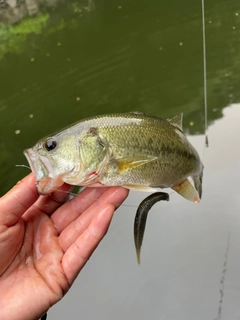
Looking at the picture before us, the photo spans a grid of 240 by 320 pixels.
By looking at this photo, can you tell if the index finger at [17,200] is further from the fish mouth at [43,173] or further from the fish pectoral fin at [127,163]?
the fish pectoral fin at [127,163]

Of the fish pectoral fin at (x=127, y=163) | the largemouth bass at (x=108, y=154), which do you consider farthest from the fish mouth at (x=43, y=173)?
the fish pectoral fin at (x=127, y=163)

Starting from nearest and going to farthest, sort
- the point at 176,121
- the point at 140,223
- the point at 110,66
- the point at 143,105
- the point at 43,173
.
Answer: the point at 43,173 → the point at 140,223 → the point at 176,121 → the point at 143,105 → the point at 110,66

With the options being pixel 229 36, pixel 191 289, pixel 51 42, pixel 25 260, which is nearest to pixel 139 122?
pixel 25 260

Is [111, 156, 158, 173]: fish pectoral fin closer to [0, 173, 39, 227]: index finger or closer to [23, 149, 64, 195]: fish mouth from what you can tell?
[23, 149, 64, 195]: fish mouth

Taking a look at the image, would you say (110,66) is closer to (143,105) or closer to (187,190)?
(143,105)

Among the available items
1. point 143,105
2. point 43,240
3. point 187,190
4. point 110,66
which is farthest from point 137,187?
point 110,66

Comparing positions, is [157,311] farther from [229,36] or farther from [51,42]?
[51,42]

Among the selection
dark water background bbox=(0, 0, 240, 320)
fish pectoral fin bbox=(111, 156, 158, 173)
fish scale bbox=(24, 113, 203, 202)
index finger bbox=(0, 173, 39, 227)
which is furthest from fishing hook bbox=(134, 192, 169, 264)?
dark water background bbox=(0, 0, 240, 320)
